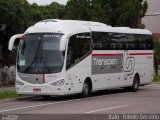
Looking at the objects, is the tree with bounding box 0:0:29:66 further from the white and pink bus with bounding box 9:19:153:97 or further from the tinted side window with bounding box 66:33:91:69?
the tinted side window with bounding box 66:33:91:69

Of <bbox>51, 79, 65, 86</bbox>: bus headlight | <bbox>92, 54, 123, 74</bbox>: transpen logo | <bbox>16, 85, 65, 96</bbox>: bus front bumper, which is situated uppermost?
<bbox>92, 54, 123, 74</bbox>: transpen logo

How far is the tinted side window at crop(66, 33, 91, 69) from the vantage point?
79.5 ft

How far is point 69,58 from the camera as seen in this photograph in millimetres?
24156

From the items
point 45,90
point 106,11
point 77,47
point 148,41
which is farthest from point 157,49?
point 45,90

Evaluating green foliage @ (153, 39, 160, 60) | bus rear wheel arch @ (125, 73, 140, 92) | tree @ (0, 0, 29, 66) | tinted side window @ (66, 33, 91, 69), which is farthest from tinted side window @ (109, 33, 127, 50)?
green foliage @ (153, 39, 160, 60)

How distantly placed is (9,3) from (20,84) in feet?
38.8

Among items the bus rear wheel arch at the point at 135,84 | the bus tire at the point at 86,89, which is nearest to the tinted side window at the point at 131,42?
the bus rear wheel arch at the point at 135,84

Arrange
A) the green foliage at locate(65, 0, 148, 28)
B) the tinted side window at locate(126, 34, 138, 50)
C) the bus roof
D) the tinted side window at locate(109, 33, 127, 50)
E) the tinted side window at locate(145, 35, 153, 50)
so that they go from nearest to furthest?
1. the bus roof
2. the tinted side window at locate(109, 33, 127, 50)
3. the tinted side window at locate(126, 34, 138, 50)
4. the tinted side window at locate(145, 35, 153, 50)
5. the green foliage at locate(65, 0, 148, 28)

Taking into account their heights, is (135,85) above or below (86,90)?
below

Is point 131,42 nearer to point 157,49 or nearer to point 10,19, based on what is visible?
point 10,19

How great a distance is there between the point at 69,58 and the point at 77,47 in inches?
36.4

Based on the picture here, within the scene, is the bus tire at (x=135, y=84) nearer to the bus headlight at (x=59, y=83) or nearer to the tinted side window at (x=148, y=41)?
the tinted side window at (x=148, y=41)

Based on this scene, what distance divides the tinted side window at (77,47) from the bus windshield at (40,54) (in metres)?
0.59

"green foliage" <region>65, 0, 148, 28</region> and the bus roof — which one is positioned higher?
"green foliage" <region>65, 0, 148, 28</region>
